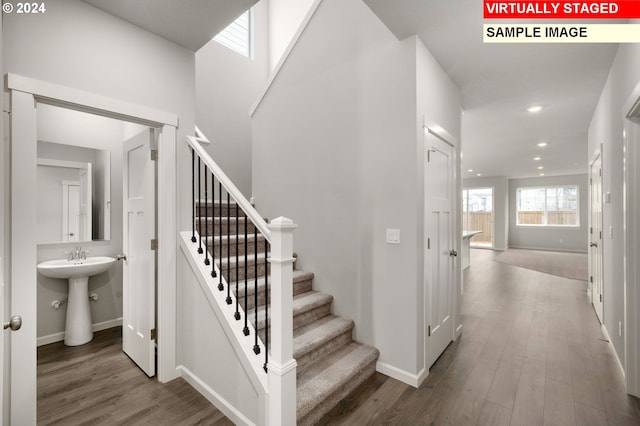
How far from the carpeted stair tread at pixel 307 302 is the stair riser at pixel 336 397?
62 centimetres

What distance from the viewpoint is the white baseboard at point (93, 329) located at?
310 centimetres

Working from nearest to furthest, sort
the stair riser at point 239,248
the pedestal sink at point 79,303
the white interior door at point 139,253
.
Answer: the white interior door at point 139,253
the stair riser at point 239,248
the pedestal sink at point 79,303

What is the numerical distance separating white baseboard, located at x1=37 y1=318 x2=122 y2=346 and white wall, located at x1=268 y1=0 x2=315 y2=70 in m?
4.53

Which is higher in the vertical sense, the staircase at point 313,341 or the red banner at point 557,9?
the red banner at point 557,9

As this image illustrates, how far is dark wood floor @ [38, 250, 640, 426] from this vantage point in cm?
201

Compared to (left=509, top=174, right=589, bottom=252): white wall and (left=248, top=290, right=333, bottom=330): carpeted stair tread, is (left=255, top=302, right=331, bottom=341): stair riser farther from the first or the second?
(left=509, top=174, right=589, bottom=252): white wall

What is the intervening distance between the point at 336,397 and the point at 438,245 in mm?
1535

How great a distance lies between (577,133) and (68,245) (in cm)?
750

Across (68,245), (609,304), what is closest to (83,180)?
(68,245)

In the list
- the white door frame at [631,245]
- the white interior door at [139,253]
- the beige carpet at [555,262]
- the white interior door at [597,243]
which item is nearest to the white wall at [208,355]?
the white interior door at [139,253]

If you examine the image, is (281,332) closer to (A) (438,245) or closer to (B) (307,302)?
(B) (307,302)

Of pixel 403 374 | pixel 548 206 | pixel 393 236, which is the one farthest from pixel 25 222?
pixel 548 206

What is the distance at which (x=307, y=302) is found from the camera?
105 inches

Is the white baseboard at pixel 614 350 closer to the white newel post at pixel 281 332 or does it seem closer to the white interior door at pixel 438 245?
the white interior door at pixel 438 245
